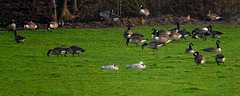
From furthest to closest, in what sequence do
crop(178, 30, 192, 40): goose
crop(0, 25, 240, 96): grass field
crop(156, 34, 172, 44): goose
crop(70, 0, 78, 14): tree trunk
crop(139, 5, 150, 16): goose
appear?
crop(70, 0, 78, 14): tree trunk
crop(139, 5, 150, 16): goose
crop(178, 30, 192, 40): goose
crop(156, 34, 172, 44): goose
crop(0, 25, 240, 96): grass field

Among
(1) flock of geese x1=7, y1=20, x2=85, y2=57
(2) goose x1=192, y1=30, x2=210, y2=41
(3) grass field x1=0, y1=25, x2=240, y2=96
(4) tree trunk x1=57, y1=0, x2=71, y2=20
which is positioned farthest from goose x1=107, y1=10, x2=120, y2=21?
(2) goose x1=192, y1=30, x2=210, y2=41

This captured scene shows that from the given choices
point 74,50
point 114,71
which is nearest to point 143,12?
point 74,50

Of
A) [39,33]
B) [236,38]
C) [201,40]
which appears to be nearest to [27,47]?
[39,33]

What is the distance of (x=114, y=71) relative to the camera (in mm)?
19078

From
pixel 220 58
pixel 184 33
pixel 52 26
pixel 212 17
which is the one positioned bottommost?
pixel 220 58

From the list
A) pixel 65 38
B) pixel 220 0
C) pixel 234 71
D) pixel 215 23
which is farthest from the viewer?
pixel 220 0

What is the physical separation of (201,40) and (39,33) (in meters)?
13.1

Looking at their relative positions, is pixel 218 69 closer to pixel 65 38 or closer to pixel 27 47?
pixel 27 47

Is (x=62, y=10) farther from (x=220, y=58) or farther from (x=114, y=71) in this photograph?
(x=220, y=58)

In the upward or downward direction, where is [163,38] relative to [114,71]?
upward

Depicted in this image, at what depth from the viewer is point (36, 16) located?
4409 centimetres

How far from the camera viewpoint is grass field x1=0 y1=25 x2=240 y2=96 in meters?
15.6

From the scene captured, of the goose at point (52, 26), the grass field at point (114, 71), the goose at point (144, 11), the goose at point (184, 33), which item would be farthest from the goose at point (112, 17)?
the goose at point (184, 33)

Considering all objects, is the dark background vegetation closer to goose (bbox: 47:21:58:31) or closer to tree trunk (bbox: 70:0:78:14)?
tree trunk (bbox: 70:0:78:14)
